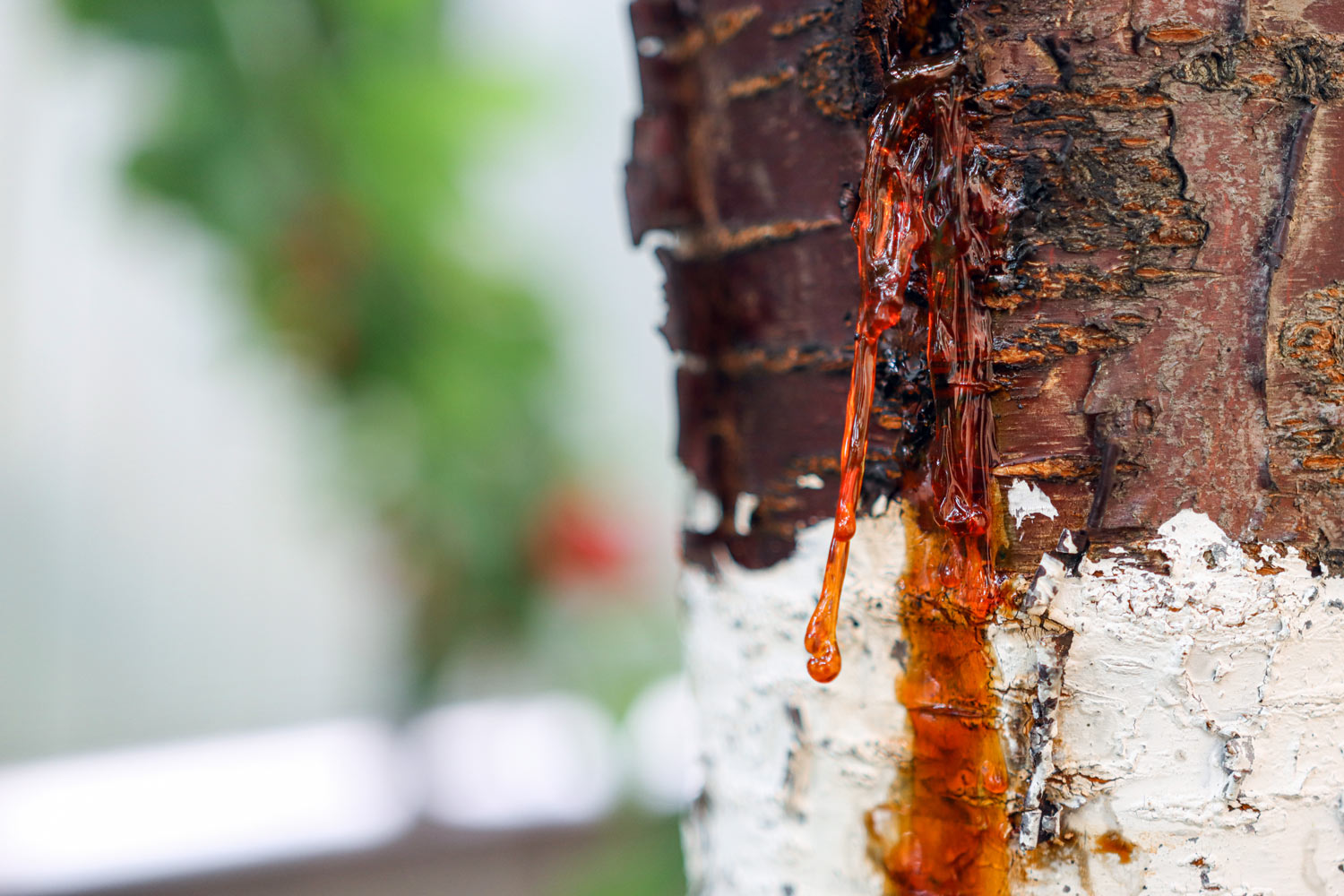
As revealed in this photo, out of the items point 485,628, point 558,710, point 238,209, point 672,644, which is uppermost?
point 238,209

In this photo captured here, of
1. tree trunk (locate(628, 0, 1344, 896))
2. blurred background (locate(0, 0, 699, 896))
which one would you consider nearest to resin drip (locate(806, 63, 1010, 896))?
tree trunk (locate(628, 0, 1344, 896))

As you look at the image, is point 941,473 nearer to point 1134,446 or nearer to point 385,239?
point 1134,446

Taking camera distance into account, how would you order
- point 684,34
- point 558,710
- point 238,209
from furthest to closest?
point 558,710 → point 238,209 → point 684,34

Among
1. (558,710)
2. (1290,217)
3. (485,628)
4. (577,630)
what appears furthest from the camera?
(558,710)

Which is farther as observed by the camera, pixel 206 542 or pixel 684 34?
pixel 206 542

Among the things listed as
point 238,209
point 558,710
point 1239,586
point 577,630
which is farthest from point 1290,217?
point 558,710

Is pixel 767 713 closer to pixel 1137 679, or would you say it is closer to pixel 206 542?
pixel 1137 679

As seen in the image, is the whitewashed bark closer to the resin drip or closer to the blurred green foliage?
the resin drip

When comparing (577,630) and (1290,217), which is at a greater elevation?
(1290,217)

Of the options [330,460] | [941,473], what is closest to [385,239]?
[330,460]
